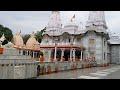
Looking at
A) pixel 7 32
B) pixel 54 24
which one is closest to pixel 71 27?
pixel 54 24

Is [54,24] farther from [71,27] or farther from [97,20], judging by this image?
[97,20]

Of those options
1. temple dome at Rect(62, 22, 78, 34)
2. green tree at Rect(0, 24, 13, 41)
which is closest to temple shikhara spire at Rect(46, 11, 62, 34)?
temple dome at Rect(62, 22, 78, 34)

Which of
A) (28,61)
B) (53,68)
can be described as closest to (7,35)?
(53,68)

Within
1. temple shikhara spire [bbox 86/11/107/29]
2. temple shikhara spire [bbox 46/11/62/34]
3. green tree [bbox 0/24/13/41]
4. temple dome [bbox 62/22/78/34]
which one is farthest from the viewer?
green tree [bbox 0/24/13/41]

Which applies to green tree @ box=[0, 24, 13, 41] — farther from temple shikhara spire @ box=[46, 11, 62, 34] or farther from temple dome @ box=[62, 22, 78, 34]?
temple dome @ box=[62, 22, 78, 34]

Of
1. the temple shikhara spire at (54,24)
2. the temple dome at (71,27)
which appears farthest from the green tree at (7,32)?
the temple dome at (71,27)

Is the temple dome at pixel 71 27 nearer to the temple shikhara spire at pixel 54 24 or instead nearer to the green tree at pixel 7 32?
the temple shikhara spire at pixel 54 24

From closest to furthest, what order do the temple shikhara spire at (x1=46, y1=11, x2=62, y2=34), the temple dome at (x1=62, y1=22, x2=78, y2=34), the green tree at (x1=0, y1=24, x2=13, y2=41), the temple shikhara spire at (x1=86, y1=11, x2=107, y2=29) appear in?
the temple shikhara spire at (x1=86, y1=11, x2=107, y2=29)
the temple dome at (x1=62, y1=22, x2=78, y2=34)
the temple shikhara spire at (x1=46, y1=11, x2=62, y2=34)
the green tree at (x1=0, y1=24, x2=13, y2=41)

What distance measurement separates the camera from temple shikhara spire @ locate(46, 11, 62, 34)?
33.8m

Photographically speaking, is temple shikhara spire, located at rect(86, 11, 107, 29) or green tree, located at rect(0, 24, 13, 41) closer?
temple shikhara spire, located at rect(86, 11, 107, 29)

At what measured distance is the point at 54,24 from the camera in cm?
3425

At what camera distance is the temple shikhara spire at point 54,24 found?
3384 centimetres
